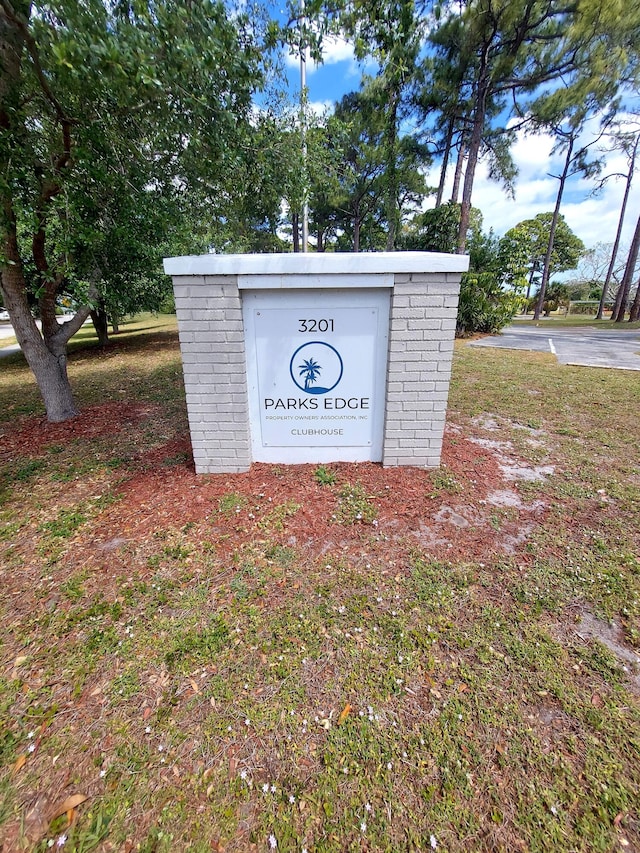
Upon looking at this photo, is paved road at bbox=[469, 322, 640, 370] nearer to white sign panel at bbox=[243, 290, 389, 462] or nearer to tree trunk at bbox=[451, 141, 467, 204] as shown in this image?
tree trunk at bbox=[451, 141, 467, 204]

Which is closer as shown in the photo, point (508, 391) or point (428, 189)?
point (508, 391)

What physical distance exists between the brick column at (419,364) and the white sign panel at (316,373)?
12cm

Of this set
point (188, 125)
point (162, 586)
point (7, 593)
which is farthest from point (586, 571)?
point (188, 125)

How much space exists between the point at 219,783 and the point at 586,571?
2.33 m

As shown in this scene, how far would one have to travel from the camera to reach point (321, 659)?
1799mm

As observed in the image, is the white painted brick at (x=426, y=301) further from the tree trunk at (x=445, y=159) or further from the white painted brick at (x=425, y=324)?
the tree trunk at (x=445, y=159)

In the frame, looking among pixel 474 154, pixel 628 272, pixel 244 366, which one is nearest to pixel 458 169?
pixel 474 154

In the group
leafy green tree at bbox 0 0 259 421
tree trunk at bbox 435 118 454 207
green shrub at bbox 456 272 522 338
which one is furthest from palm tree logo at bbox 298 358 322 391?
tree trunk at bbox 435 118 454 207

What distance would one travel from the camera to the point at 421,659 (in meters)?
1.80

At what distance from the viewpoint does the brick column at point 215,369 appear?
2934 millimetres

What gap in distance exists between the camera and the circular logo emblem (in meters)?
3.17

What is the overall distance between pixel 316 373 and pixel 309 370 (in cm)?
7

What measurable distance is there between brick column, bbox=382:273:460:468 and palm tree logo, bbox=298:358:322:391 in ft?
2.05

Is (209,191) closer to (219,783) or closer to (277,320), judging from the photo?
(277,320)
